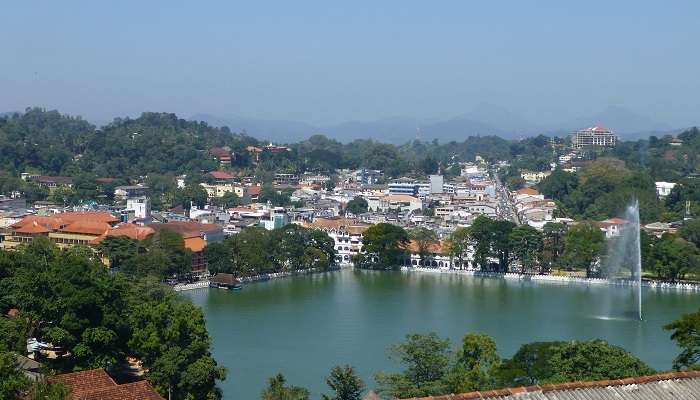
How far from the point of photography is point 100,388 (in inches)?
258

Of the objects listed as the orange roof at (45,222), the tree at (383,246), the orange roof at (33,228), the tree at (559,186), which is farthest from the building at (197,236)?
the tree at (559,186)

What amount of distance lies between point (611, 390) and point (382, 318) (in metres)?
10.5

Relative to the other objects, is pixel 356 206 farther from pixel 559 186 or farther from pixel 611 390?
pixel 611 390

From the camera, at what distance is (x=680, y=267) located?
1788 centimetres

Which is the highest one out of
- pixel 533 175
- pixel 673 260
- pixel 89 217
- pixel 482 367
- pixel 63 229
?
pixel 533 175

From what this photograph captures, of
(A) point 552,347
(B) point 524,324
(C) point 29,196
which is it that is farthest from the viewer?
(C) point 29,196

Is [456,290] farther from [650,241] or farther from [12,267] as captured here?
[12,267]

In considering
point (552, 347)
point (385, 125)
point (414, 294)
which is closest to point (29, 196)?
point (414, 294)

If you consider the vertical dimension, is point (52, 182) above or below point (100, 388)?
above

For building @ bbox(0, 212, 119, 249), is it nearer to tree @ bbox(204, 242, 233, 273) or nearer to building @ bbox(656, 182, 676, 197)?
tree @ bbox(204, 242, 233, 273)

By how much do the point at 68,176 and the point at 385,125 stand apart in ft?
467

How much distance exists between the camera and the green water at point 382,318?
11.1 metres

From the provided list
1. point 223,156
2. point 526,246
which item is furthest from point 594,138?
point 526,246

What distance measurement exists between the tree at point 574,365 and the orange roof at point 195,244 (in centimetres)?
1095
